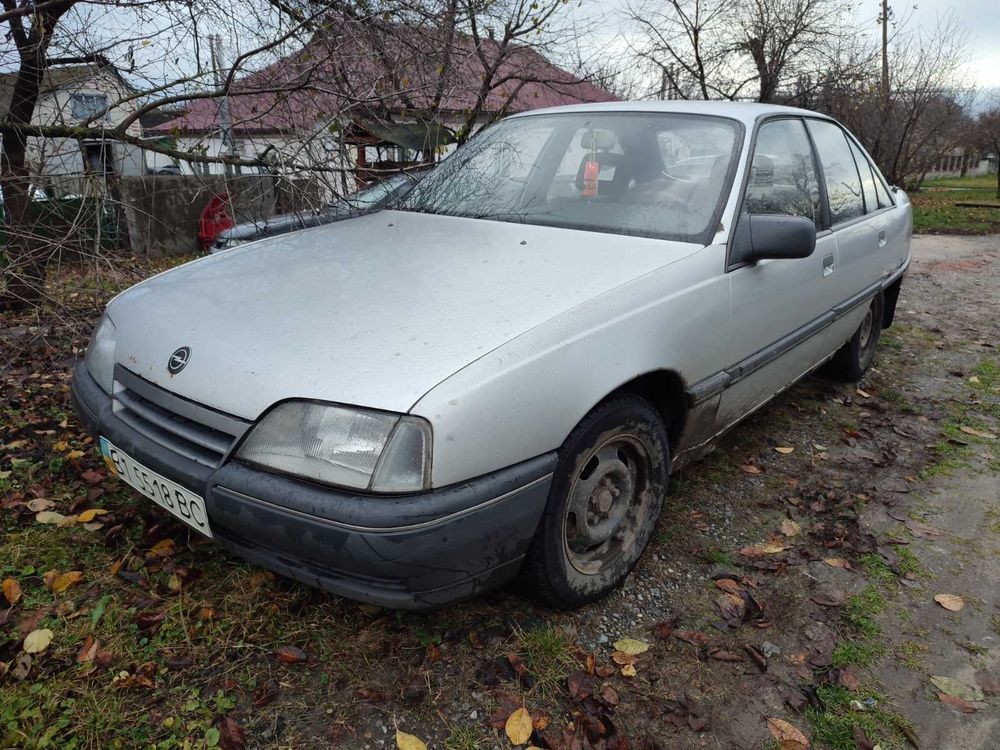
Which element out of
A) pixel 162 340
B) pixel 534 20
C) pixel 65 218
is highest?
pixel 534 20

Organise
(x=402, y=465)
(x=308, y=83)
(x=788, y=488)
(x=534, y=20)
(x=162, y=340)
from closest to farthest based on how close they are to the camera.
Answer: (x=402, y=465), (x=162, y=340), (x=788, y=488), (x=308, y=83), (x=534, y=20)

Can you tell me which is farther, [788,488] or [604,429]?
[788,488]

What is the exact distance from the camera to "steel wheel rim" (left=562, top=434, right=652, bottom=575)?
2137 mm

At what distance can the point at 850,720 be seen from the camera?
189cm

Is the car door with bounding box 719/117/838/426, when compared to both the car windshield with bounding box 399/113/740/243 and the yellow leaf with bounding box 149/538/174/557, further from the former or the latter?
the yellow leaf with bounding box 149/538/174/557

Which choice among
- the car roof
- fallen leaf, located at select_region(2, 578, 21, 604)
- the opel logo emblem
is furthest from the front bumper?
the car roof

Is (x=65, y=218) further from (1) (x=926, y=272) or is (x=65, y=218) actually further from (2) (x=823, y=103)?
(2) (x=823, y=103)

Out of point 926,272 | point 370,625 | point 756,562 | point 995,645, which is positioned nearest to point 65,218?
point 370,625

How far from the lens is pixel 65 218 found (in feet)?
10.7

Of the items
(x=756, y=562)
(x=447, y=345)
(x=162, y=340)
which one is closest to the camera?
(x=447, y=345)

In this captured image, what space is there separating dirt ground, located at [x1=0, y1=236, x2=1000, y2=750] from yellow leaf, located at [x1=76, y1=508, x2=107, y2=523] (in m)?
0.02

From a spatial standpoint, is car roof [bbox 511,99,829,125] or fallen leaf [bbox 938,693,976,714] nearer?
fallen leaf [bbox 938,693,976,714]

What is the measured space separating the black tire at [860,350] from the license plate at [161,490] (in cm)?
379

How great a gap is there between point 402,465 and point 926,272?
8776mm
